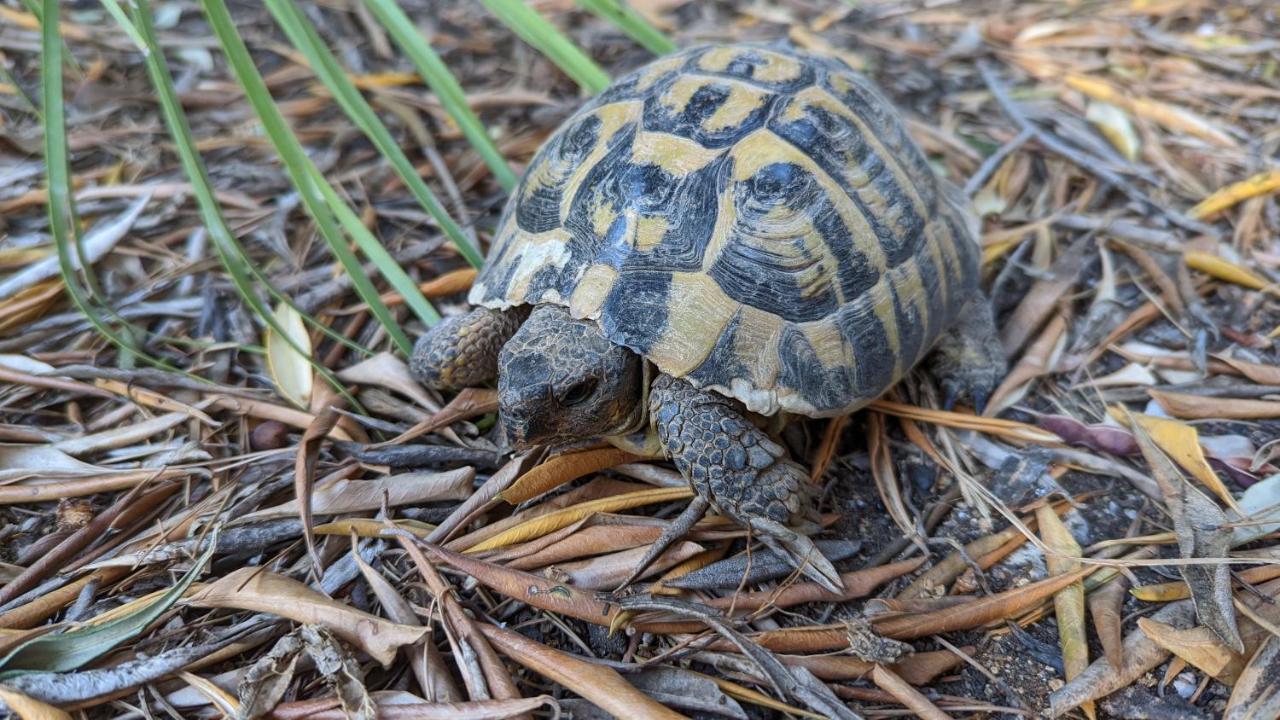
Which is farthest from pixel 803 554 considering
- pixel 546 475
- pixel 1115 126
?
pixel 1115 126

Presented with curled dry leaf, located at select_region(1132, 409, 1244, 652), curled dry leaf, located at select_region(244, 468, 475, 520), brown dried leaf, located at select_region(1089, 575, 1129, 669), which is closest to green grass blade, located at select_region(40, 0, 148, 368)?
curled dry leaf, located at select_region(244, 468, 475, 520)

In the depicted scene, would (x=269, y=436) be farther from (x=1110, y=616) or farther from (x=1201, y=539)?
(x=1201, y=539)

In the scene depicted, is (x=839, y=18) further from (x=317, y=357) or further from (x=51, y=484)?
(x=51, y=484)

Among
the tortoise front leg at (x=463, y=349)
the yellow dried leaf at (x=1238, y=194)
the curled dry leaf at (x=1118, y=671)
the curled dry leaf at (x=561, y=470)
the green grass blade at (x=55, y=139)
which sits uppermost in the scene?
the green grass blade at (x=55, y=139)

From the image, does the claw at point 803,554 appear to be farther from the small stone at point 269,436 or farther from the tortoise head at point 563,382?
the small stone at point 269,436

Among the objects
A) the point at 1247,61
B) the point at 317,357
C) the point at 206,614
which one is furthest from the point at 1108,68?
the point at 206,614

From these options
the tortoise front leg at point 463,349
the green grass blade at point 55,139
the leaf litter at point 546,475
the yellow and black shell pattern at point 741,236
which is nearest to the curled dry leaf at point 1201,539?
the leaf litter at point 546,475

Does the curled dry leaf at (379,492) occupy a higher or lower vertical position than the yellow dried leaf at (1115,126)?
lower
